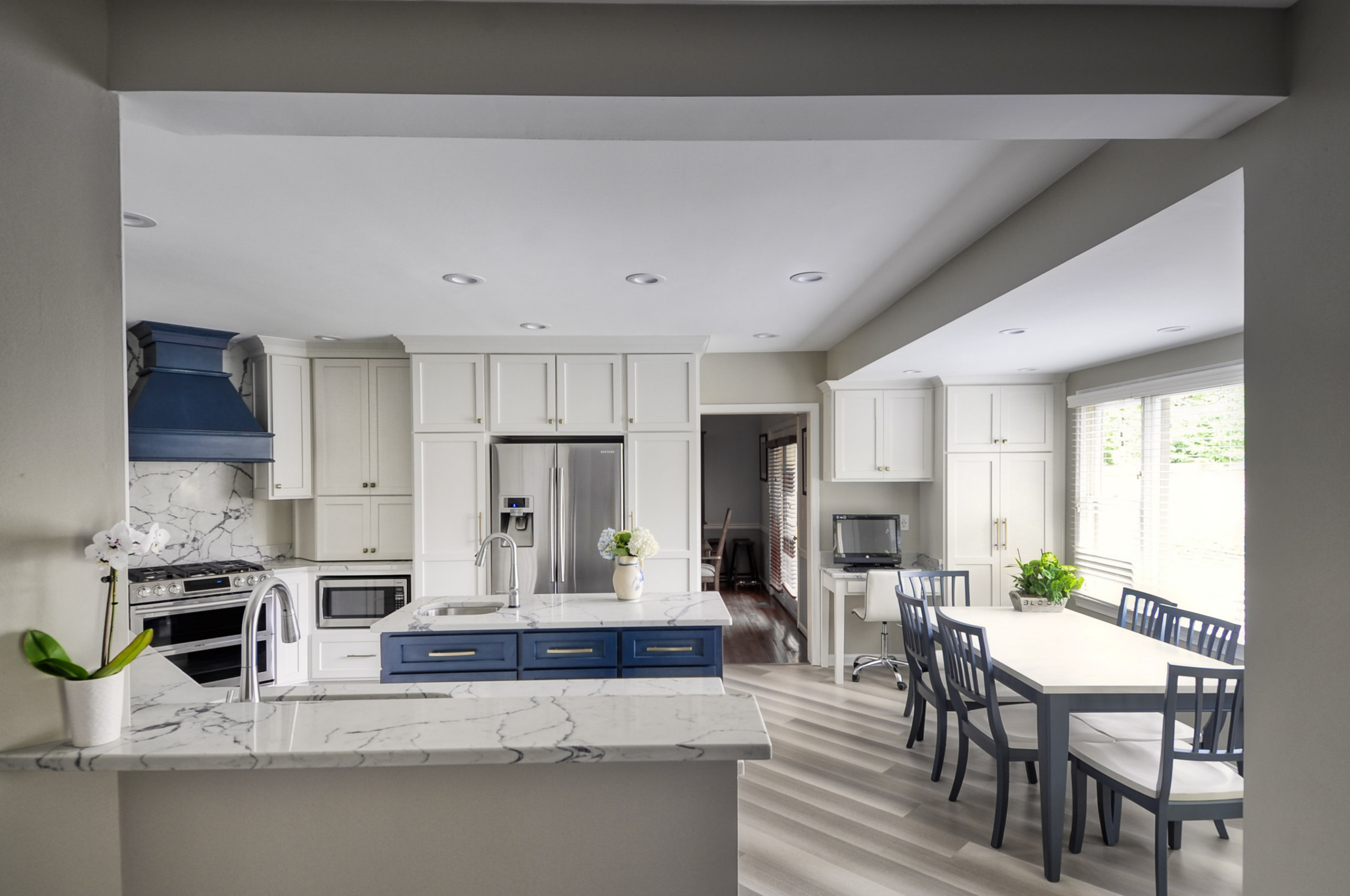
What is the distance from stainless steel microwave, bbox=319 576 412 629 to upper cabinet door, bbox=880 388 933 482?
3.53 m

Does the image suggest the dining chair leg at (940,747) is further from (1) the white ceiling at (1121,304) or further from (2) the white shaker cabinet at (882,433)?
(2) the white shaker cabinet at (882,433)

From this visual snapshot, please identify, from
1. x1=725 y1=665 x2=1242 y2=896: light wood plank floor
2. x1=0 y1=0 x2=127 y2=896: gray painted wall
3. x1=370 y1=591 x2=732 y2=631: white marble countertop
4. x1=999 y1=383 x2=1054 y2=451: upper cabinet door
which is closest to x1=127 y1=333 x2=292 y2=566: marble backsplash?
x1=370 y1=591 x2=732 y2=631: white marble countertop

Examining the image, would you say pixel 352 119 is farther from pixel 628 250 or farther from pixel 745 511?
pixel 745 511

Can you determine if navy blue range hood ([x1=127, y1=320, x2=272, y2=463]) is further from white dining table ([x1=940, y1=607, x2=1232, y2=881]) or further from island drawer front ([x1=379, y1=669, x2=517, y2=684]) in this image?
white dining table ([x1=940, y1=607, x2=1232, y2=881])

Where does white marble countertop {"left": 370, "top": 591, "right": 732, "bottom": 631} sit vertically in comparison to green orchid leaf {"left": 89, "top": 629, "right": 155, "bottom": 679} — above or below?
below

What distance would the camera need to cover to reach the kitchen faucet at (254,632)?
161 cm

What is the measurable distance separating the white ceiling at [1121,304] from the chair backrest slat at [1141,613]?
1.28 m

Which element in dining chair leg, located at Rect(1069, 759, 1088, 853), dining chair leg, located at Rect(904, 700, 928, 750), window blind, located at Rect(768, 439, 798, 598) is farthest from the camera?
window blind, located at Rect(768, 439, 798, 598)

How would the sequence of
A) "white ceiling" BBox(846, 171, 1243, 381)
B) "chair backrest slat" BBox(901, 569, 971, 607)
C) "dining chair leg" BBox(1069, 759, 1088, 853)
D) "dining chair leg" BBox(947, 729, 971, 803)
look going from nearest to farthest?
1. "white ceiling" BBox(846, 171, 1243, 381)
2. "dining chair leg" BBox(1069, 759, 1088, 853)
3. "dining chair leg" BBox(947, 729, 971, 803)
4. "chair backrest slat" BBox(901, 569, 971, 607)

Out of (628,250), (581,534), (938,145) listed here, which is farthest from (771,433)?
(938,145)

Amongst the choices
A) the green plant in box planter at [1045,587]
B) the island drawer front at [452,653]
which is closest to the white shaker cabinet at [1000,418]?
the green plant in box planter at [1045,587]

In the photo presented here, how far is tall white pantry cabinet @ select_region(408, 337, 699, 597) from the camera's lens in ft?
14.8

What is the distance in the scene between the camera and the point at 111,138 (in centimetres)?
131

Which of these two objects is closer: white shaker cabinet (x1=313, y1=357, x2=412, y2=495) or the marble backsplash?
the marble backsplash
